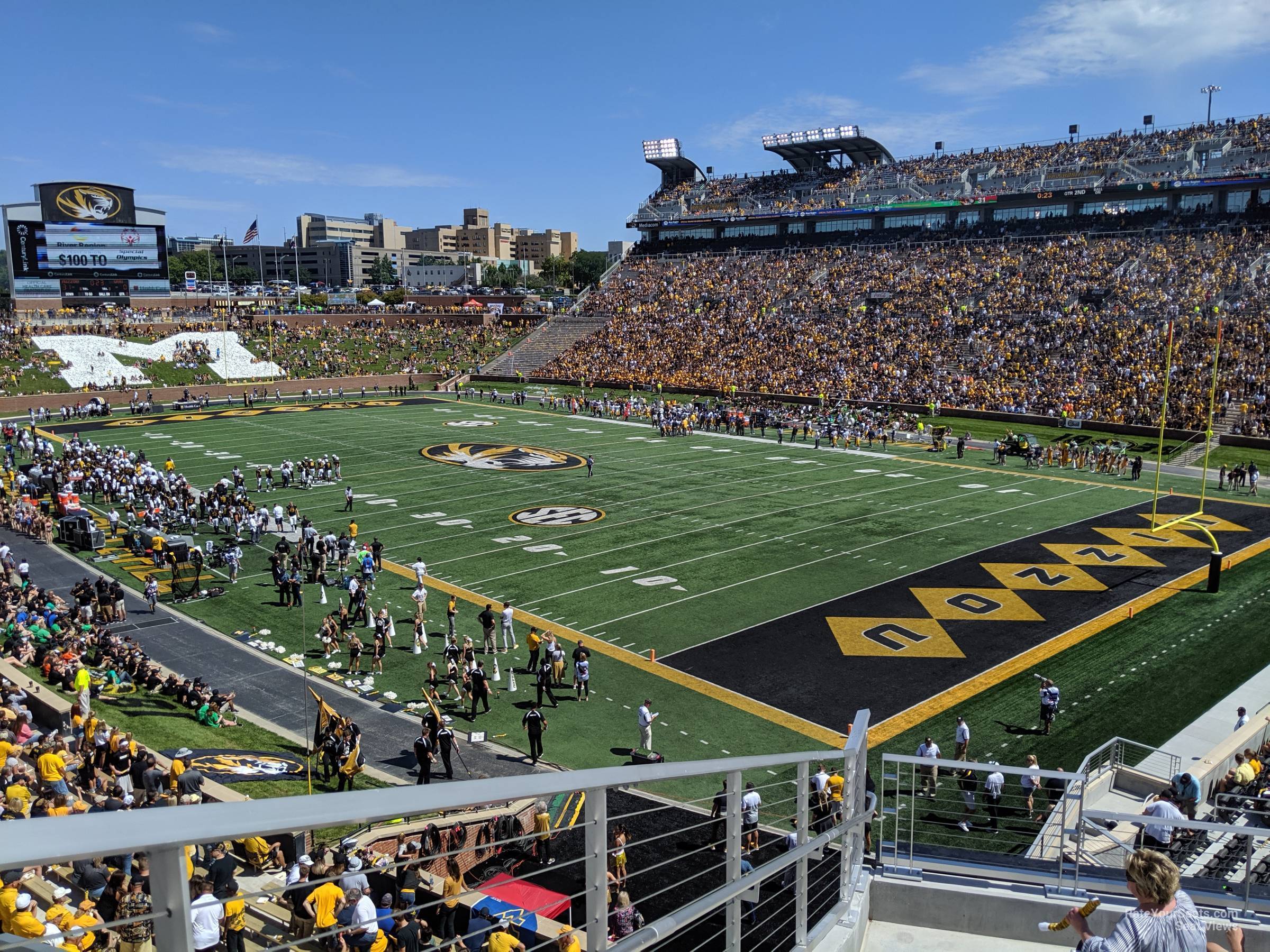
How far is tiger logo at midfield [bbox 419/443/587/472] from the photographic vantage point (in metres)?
40.2

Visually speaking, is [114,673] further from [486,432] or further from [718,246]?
[718,246]

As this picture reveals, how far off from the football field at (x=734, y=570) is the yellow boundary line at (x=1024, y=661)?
0.22 feet

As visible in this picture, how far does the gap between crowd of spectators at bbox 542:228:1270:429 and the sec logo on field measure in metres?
28.5

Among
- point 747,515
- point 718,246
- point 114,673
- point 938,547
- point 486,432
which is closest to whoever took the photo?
point 114,673

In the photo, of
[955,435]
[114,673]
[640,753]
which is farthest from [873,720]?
[955,435]

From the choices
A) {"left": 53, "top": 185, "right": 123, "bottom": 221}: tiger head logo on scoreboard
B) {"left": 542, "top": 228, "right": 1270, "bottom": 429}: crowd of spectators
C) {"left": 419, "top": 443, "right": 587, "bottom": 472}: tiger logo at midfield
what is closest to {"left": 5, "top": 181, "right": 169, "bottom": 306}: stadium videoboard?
{"left": 53, "top": 185, "right": 123, "bottom": 221}: tiger head logo on scoreboard

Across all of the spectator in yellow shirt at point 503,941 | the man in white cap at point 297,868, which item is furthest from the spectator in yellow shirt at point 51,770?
the spectator in yellow shirt at point 503,941

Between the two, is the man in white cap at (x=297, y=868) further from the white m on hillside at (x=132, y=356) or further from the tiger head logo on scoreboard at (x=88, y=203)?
the tiger head logo on scoreboard at (x=88, y=203)

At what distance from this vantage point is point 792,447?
1809 inches

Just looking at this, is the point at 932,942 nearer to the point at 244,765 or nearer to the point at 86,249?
the point at 244,765

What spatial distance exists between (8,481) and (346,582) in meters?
18.9

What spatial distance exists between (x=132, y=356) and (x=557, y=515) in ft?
163

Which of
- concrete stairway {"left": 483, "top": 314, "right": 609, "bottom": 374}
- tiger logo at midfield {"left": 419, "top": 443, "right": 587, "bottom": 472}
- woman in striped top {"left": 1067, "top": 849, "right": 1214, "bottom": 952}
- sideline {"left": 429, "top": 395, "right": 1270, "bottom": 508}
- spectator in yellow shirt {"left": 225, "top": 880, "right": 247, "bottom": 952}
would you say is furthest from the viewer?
concrete stairway {"left": 483, "top": 314, "right": 609, "bottom": 374}

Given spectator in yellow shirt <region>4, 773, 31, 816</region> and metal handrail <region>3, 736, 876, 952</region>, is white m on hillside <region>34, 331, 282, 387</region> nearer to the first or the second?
spectator in yellow shirt <region>4, 773, 31, 816</region>
